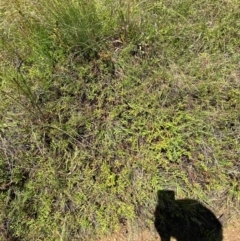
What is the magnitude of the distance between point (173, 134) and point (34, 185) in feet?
3.38

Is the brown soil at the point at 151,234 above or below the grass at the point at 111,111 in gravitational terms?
below

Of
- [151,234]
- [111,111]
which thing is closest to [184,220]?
[151,234]

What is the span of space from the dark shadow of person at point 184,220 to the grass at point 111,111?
3.1 inches

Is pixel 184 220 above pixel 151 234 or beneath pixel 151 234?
above

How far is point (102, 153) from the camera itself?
2.23m

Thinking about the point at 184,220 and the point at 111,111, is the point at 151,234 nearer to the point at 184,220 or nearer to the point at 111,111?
the point at 184,220

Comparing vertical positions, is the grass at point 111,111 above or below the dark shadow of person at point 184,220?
above

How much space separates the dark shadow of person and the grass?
0.08 m

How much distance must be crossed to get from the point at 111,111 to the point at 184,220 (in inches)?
35.9

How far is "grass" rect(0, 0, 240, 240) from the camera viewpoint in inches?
85.0

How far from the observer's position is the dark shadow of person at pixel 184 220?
84.9 inches

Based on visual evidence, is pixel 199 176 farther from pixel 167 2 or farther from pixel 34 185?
pixel 167 2

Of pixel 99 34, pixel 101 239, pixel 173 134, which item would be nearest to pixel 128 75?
pixel 99 34

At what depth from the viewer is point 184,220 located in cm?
217
